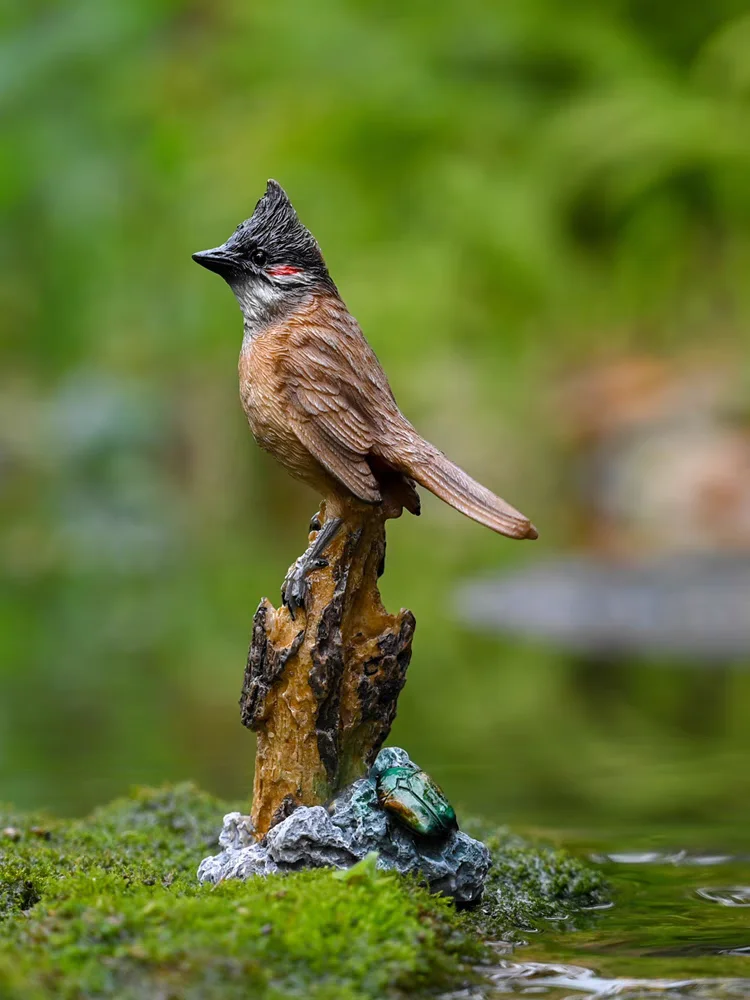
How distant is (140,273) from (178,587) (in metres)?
9.99

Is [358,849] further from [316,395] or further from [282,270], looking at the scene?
[282,270]

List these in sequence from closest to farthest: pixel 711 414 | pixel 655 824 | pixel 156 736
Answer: pixel 655 824
pixel 156 736
pixel 711 414

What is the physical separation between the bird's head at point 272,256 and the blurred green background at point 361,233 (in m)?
7.92

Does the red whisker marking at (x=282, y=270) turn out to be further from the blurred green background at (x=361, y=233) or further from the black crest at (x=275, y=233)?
the blurred green background at (x=361, y=233)

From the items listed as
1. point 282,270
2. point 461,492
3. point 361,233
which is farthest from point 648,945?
point 361,233

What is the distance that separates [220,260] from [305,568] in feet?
2.86

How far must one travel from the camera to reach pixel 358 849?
3787mm

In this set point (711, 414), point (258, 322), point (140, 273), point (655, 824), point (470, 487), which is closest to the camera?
point (470, 487)

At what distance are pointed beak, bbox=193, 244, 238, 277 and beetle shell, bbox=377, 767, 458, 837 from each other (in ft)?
4.70

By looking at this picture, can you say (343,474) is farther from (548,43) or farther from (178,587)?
(548,43)

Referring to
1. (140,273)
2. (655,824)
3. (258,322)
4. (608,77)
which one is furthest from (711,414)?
(258,322)

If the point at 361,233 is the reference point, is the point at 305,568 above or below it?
below

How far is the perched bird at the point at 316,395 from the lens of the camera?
389cm

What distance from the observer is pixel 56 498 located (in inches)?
909
